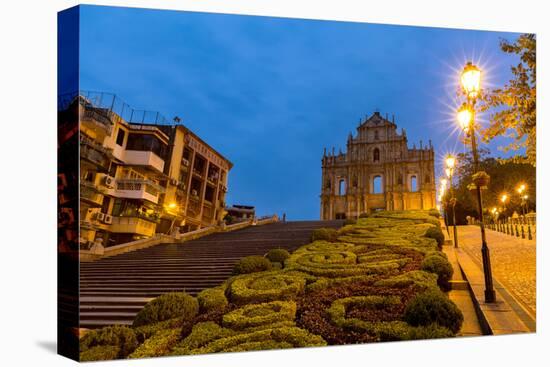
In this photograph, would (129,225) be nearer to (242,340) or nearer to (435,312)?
(242,340)

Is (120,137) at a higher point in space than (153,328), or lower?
higher

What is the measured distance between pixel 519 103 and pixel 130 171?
9.65 m

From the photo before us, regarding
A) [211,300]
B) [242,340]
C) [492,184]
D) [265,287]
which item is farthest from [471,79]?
[492,184]

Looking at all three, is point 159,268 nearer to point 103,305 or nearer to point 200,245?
point 103,305

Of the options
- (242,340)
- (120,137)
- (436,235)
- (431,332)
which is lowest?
(242,340)

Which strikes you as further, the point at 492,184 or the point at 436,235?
the point at 492,184

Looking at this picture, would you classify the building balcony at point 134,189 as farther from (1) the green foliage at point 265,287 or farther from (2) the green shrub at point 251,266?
(2) the green shrub at point 251,266

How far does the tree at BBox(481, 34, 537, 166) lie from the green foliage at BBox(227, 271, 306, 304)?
619cm

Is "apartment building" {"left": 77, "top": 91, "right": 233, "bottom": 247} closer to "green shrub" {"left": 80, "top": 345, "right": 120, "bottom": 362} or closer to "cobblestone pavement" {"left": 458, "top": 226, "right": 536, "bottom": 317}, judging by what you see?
"green shrub" {"left": 80, "top": 345, "right": 120, "bottom": 362}

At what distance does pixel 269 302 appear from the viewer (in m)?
9.67

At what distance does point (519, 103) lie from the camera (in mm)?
11609

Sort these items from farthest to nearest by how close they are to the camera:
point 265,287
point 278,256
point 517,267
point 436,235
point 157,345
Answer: point 436,235
point 278,256
point 517,267
point 265,287
point 157,345

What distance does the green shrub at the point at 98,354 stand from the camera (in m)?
7.98

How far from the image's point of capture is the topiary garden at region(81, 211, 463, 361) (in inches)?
331
